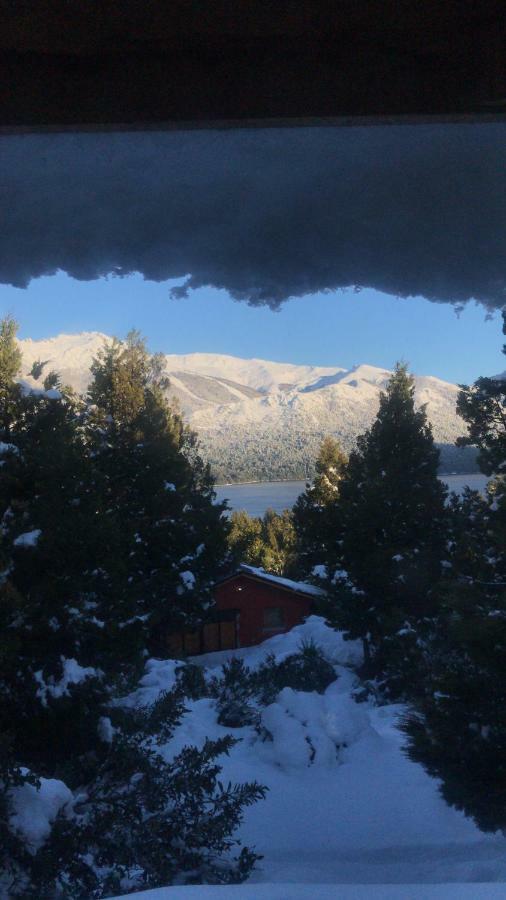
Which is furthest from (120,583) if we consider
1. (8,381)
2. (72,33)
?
(72,33)

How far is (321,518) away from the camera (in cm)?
674

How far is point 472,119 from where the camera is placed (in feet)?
3.22

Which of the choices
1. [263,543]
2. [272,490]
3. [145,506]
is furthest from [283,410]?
[263,543]

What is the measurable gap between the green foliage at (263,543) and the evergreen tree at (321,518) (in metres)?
1.86

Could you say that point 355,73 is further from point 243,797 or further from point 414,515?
point 414,515

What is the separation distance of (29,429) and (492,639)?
2.79 m

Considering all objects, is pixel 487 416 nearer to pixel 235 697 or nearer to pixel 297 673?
pixel 235 697

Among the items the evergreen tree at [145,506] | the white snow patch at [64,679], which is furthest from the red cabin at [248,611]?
the white snow patch at [64,679]

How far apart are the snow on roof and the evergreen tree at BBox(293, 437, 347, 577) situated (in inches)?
43.6

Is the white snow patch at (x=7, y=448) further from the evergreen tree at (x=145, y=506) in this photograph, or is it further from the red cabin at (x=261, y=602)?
the red cabin at (x=261, y=602)

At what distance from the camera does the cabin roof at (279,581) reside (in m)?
8.87

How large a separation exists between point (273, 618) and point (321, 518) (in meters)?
2.71

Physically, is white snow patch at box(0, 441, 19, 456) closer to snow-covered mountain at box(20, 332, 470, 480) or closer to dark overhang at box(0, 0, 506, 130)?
snow-covered mountain at box(20, 332, 470, 480)

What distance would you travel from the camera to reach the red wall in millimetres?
8688
